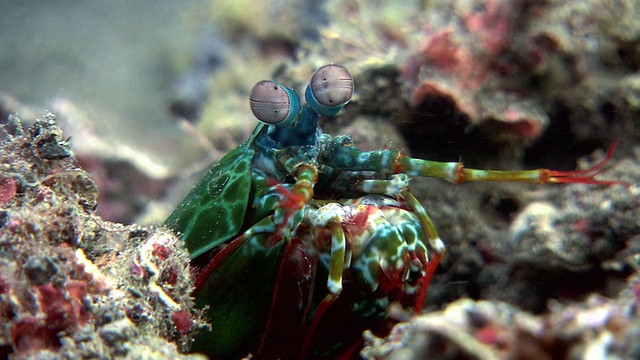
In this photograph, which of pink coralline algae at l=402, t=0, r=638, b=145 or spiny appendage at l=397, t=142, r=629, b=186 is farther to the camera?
pink coralline algae at l=402, t=0, r=638, b=145

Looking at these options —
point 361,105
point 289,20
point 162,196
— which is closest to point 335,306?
point 361,105

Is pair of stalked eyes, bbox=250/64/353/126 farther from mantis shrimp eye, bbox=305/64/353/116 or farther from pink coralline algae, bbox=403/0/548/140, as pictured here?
pink coralline algae, bbox=403/0/548/140

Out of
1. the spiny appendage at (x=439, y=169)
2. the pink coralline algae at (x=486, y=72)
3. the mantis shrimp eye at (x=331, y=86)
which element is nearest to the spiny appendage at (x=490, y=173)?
the spiny appendage at (x=439, y=169)

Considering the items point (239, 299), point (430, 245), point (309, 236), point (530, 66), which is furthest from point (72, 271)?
point (530, 66)

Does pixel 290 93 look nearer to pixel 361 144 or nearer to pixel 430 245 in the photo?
pixel 430 245

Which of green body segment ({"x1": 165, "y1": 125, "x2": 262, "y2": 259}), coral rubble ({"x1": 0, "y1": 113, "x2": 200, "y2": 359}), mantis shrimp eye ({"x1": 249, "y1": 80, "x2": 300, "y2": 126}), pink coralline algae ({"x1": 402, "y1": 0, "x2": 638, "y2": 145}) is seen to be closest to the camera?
coral rubble ({"x1": 0, "y1": 113, "x2": 200, "y2": 359})

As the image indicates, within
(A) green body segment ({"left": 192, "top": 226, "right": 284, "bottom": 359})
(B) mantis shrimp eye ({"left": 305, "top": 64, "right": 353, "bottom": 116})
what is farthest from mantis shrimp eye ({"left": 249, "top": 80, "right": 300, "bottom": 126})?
(A) green body segment ({"left": 192, "top": 226, "right": 284, "bottom": 359})
